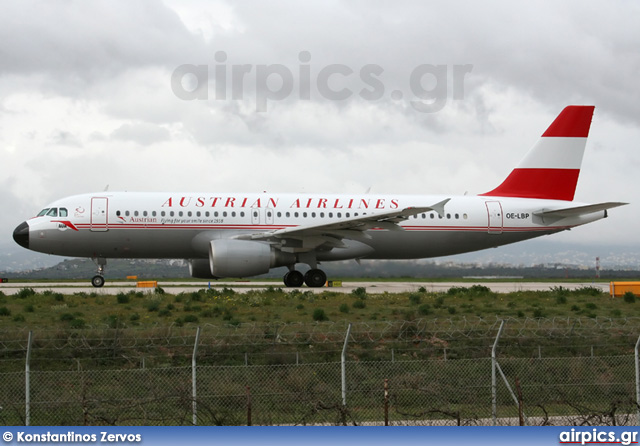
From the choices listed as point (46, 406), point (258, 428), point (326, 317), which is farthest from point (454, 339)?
point (258, 428)

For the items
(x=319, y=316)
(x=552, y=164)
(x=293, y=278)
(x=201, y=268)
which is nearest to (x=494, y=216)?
(x=552, y=164)

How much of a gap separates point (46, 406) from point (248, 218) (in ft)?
66.9

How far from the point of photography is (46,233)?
32688 mm

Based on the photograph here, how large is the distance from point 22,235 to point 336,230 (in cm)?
1320

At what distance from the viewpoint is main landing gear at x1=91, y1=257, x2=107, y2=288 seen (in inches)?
1353

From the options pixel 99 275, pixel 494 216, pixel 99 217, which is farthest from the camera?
pixel 494 216

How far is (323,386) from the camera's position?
50.9ft

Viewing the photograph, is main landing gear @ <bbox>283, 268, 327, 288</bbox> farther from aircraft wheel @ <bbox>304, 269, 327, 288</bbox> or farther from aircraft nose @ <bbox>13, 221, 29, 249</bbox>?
aircraft nose @ <bbox>13, 221, 29, 249</bbox>

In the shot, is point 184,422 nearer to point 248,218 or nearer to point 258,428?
point 258,428

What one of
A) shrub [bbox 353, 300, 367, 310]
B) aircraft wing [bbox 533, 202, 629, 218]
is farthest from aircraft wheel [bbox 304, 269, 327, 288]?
aircraft wing [bbox 533, 202, 629, 218]

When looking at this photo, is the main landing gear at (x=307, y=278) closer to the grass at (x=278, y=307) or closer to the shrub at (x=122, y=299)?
the grass at (x=278, y=307)

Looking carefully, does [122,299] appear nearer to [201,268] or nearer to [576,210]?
[201,268]

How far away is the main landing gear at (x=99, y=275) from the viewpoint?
3438 centimetres

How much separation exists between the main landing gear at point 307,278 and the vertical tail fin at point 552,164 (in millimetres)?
9655
